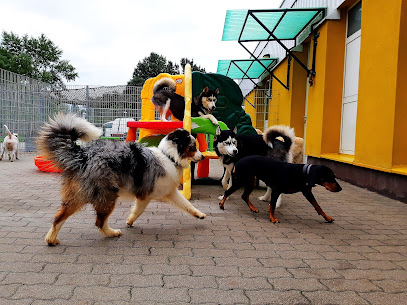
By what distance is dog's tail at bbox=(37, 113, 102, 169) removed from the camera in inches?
115

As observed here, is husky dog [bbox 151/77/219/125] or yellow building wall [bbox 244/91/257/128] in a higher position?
yellow building wall [bbox 244/91/257/128]

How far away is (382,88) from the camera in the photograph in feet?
18.4

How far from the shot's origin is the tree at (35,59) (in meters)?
35.9

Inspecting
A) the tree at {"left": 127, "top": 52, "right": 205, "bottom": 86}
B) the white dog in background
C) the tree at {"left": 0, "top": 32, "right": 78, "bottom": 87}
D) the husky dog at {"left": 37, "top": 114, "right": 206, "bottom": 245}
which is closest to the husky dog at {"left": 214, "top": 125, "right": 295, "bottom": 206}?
the husky dog at {"left": 37, "top": 114, "right": 206, "bottom": 245}

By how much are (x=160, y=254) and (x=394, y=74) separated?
4795 millimetres

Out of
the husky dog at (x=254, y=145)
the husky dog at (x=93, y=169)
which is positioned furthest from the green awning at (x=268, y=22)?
the husky dog at (x=93, y=169)

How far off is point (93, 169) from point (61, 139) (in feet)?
1.34

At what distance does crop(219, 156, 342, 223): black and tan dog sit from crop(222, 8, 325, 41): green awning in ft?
18.7

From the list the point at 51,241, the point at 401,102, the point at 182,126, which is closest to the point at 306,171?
the point at 182,126

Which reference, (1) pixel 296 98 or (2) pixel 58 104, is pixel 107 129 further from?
(1) pixel 296 98

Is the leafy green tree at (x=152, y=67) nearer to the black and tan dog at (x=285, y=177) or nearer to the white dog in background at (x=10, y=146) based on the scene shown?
the white dog in background at (x=10, y=146)

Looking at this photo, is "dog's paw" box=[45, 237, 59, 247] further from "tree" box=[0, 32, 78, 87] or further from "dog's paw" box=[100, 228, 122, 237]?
"tree" box=[0, 32, 78, 87]

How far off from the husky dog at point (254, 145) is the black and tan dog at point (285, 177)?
2.60ft

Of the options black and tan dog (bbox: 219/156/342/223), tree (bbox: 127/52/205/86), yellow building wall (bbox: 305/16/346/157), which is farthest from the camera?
tree (bbox: 127/52/205/86)
